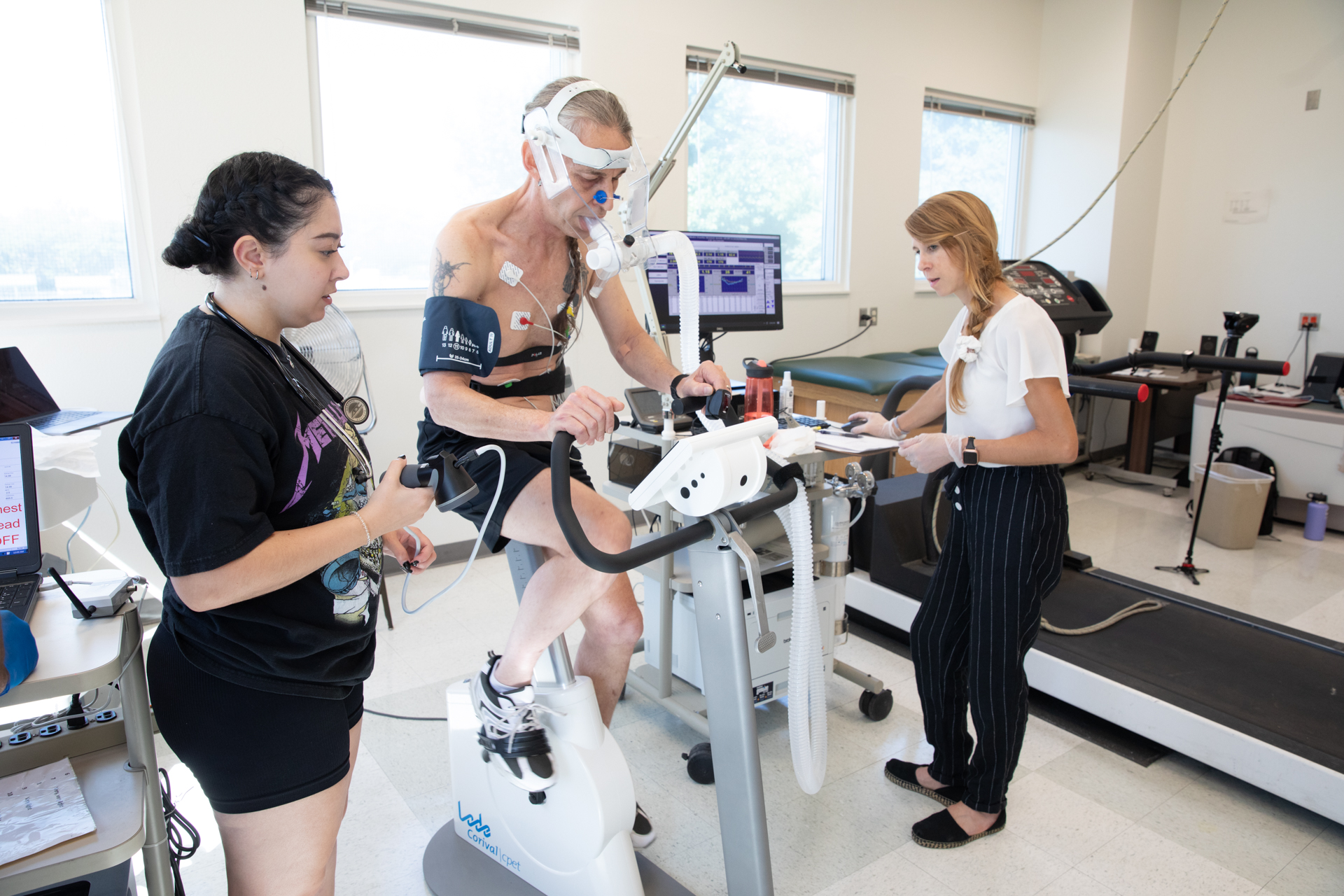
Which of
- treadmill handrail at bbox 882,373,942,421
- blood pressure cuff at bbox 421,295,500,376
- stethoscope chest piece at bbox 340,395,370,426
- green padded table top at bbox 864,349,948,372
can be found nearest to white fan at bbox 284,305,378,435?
stethoscope chest piece at bbox 340,395,370,426

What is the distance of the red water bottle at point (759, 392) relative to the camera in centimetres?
251

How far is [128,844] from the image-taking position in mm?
1067

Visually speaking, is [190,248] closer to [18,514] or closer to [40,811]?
[18,514]

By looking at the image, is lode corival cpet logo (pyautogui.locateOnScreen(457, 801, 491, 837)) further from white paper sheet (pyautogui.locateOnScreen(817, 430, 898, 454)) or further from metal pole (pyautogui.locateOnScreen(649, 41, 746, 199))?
metal pole (pyautogui.locateOnScreen(649, 41, 746, 199))

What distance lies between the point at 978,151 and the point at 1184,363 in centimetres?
308

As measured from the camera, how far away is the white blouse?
5.66ft

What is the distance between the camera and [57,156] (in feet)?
9.37

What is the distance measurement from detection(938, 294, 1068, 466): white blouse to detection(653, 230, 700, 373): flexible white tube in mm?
688

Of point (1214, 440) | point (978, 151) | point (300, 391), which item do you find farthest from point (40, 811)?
point (978, 151)

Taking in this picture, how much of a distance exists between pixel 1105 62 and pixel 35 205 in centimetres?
580

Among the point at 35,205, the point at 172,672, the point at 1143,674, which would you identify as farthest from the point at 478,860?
the point at 35,205

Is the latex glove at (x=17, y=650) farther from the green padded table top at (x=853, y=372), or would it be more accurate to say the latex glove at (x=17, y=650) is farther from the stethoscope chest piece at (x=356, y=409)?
the green padded table top at (x=853, y=372)

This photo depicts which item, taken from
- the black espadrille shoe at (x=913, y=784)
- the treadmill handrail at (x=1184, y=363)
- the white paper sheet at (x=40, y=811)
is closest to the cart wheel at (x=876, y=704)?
the black espadrille shoe at (x=913, y=784)

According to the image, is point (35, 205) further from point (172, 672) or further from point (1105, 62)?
point (1105, 62)
